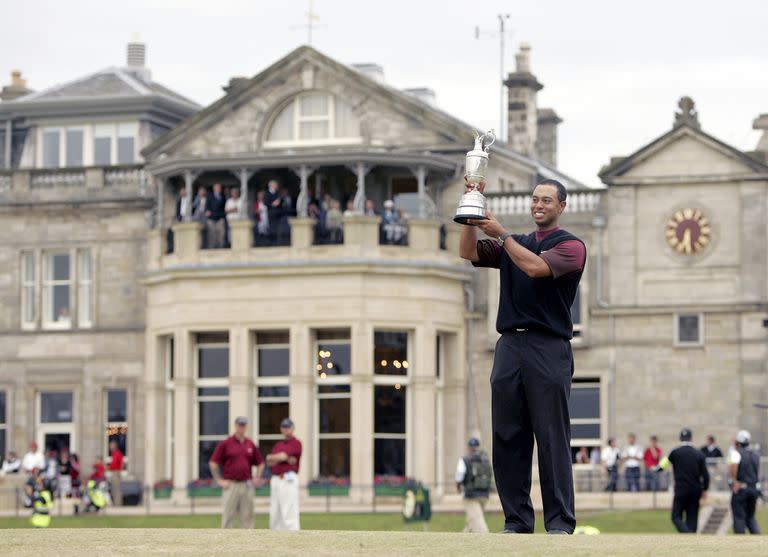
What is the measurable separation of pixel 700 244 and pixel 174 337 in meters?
12.2

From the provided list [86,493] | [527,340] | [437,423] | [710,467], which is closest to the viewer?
[527,340]

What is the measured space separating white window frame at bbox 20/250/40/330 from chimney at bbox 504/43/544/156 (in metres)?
12.6

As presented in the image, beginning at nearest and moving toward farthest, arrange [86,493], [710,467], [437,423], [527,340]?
1. [527,340]
2. [710,467]
3. [86,493]
4. [437,423]

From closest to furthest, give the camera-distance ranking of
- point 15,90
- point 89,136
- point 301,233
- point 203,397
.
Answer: point 301,233
point 203,397
point 89,136
point 15,90

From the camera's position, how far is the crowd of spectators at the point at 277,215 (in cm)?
4481

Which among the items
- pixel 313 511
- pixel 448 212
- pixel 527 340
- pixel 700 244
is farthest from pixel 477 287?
pixel 527 340

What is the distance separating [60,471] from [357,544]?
36.3m

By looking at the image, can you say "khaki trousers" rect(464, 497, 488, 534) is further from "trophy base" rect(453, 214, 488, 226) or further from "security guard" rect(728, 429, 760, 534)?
"trophy base" rect(453, 214, 488, 226)

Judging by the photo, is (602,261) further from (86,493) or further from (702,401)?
(86,493)

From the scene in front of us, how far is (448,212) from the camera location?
4619 cm

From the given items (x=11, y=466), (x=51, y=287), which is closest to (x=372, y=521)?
(x=11, y=466)

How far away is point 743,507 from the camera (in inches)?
1130

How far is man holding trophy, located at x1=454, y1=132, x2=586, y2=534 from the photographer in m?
12.3

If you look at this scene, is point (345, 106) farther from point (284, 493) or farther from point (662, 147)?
point (284, 493)
